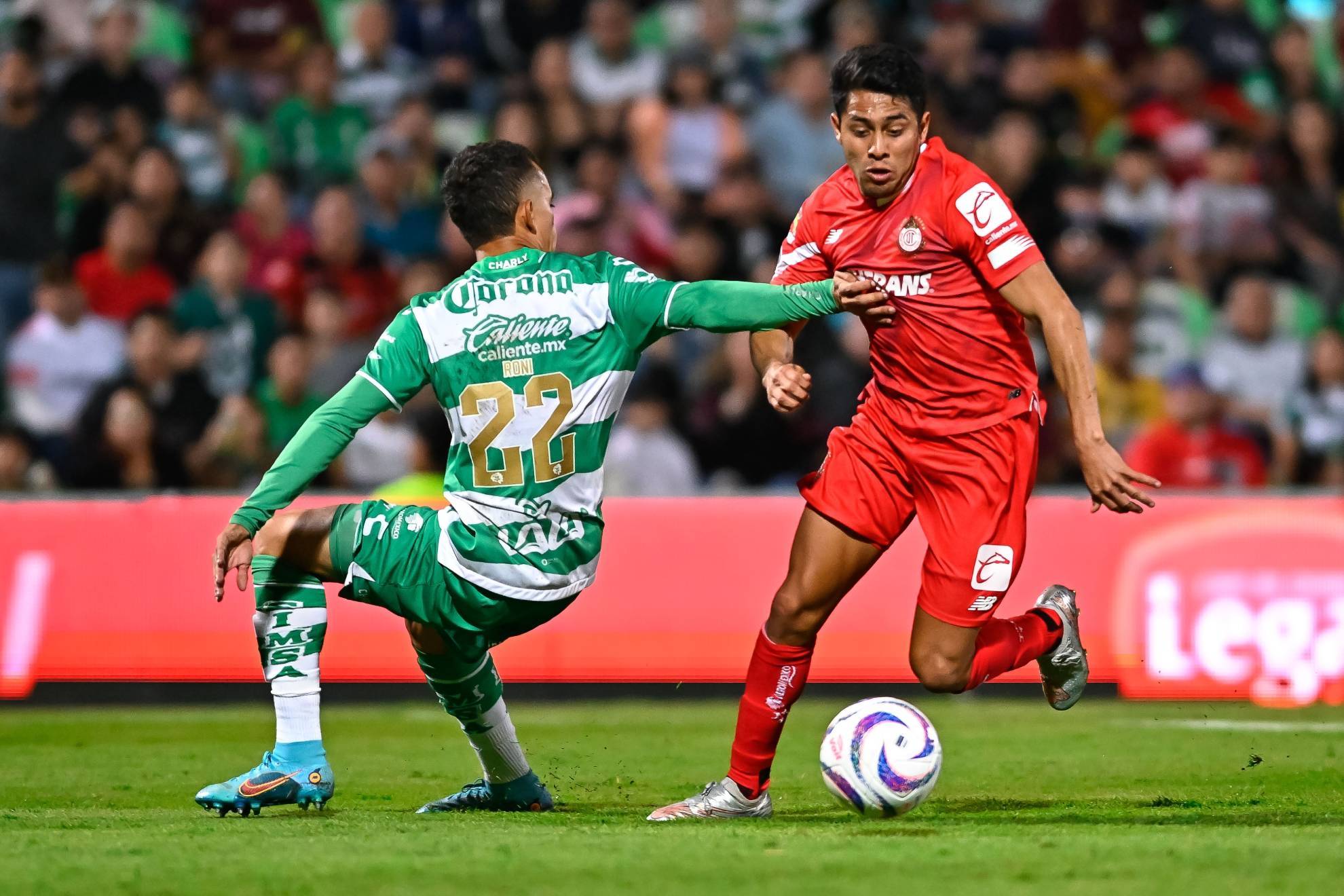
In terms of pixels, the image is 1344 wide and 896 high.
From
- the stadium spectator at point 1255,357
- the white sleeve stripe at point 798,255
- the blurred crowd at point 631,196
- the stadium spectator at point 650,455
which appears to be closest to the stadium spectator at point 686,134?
the blurred crowd at point 631,196

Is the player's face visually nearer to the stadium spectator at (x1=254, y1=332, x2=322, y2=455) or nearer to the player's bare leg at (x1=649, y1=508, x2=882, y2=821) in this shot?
the player's bare leg at (x1=649, y1=508, x2=882, y2=821)

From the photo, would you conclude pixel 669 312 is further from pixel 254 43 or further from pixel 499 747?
pixel 254 43

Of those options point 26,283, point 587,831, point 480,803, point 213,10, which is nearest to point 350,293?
point 26,283

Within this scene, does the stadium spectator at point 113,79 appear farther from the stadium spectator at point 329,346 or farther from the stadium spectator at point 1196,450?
the stadium spectator at point 1196,450

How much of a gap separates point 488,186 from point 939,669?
2.33m

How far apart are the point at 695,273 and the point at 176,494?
13.3ft

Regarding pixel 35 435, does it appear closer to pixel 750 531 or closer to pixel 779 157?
pixel 750 531

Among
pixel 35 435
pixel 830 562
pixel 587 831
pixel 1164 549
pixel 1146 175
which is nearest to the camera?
Answer: pixel 587 831

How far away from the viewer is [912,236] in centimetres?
628

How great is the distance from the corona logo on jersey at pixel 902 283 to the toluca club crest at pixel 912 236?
10cm

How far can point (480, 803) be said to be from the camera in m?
6.56

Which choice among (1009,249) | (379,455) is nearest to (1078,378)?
(1009,249)

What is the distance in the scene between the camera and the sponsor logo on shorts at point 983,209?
614cm

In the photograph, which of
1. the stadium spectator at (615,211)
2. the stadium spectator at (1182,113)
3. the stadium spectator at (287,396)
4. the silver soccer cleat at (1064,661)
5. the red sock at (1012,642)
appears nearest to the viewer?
the red sock at (1012,642)
